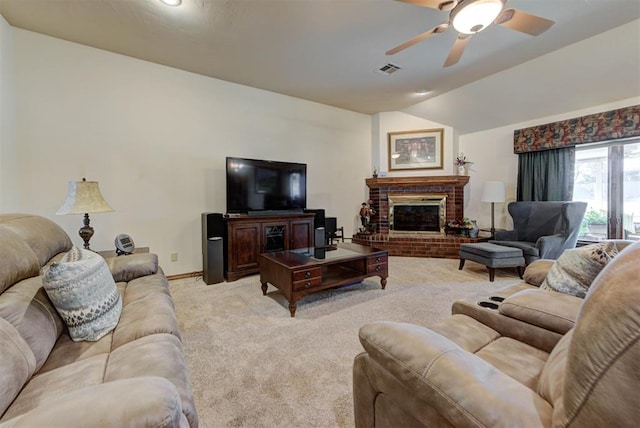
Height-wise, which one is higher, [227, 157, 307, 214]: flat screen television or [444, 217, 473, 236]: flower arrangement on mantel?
[227, 157, 307, 214]: flat screen television

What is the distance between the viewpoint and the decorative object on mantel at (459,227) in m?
4.77

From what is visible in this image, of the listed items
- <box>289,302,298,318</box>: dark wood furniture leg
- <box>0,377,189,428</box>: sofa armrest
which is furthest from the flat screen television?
<box>0,377,189,428</box>: sofa armrest

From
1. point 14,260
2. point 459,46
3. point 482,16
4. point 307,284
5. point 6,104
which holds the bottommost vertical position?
point 307,284

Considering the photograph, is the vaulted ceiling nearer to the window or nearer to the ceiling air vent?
the ceiling air vent

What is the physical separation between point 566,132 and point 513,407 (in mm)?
4810

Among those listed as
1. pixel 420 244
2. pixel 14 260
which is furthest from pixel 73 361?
pixel 420 244

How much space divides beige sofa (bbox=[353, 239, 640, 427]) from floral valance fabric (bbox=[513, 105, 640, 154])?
12.1ft

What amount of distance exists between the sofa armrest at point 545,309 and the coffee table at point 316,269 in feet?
5.03

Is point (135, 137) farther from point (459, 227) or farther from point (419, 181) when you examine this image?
point (459, 227)

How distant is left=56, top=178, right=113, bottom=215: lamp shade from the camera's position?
7.51 feet

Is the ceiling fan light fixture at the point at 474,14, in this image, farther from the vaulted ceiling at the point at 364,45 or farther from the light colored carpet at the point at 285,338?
the light colored carpet at the point at 285,338

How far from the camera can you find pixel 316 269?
2551mm

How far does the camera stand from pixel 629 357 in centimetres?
48

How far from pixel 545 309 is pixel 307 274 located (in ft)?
5.63
